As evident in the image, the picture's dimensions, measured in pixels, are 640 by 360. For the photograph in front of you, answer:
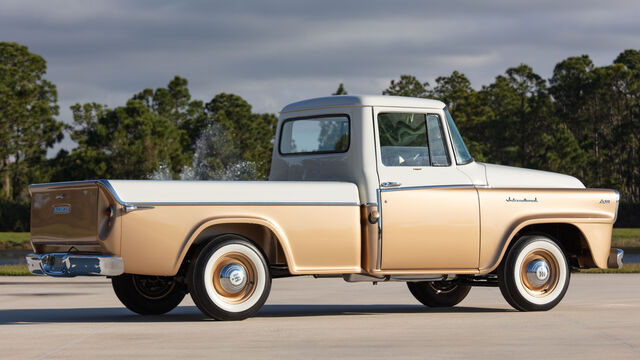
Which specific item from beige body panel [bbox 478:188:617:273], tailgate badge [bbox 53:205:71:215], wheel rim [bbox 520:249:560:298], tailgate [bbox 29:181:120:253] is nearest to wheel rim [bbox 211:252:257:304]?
tailgate [bbox 29:181:120:253]

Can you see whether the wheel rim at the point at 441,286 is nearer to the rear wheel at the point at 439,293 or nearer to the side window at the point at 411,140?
the rear wheel at the point at 439,293

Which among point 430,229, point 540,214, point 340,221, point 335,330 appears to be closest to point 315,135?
point 340,221

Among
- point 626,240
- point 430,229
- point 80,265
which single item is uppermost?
point 430,229

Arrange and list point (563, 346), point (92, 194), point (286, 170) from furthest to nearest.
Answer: point (286, 170) < point (92, 194) < point (563, 346)

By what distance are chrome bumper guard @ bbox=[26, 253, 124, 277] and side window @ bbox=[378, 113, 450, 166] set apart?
3.14m

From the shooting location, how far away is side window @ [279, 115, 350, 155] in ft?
37.6

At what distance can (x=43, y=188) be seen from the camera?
1090cm

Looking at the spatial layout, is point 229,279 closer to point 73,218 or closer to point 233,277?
point 233,277

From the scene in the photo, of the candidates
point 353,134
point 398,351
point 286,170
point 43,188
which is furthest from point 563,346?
point 43,188

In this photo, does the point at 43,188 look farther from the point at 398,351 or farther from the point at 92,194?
the point at 398,351

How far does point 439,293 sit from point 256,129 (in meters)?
81.1

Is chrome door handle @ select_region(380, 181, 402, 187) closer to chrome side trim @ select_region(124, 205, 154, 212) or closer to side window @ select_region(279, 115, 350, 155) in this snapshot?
side window @ select_region(279, 115, 350, 155)

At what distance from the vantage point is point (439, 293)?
43.2 feet

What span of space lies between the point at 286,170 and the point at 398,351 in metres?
4.21
